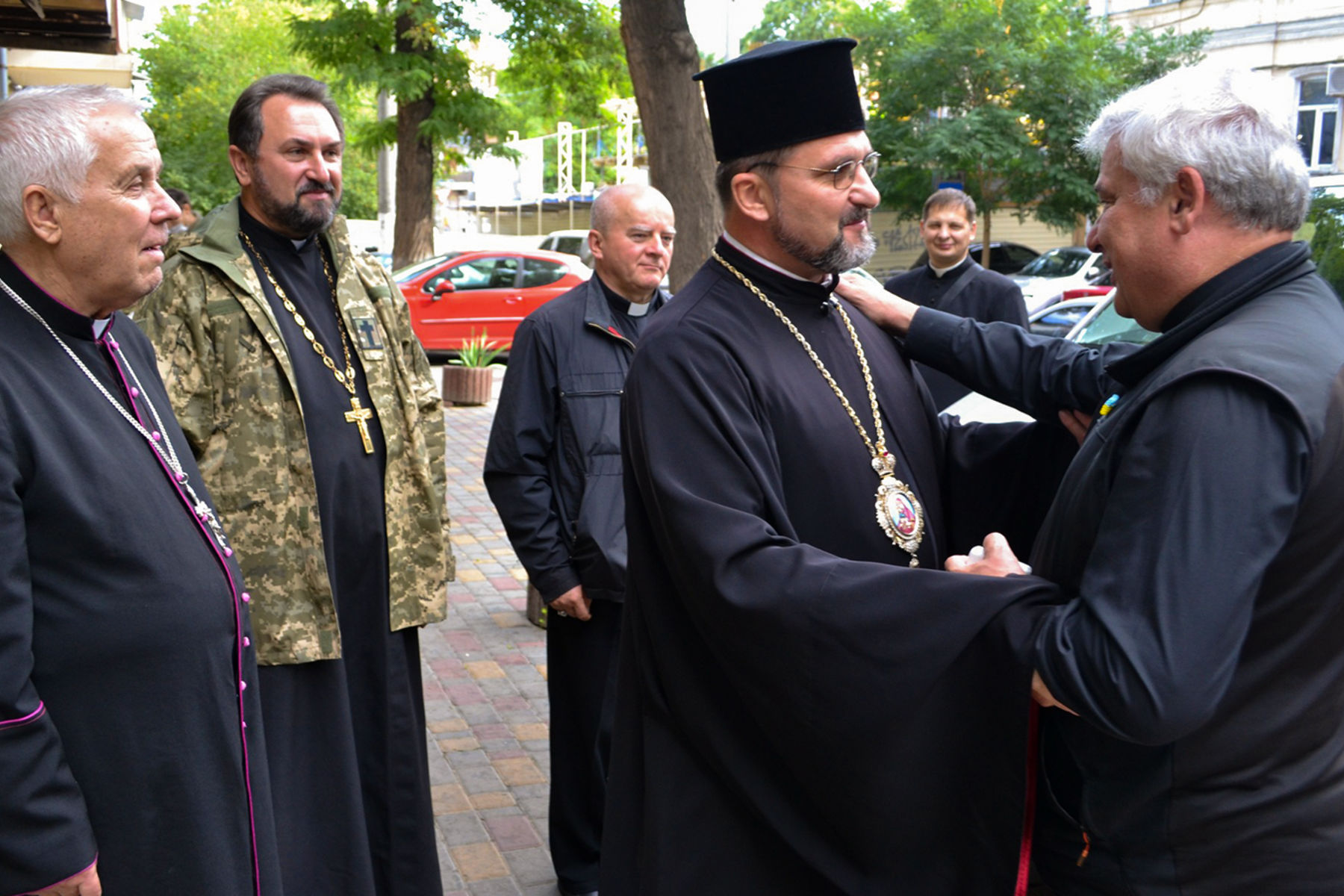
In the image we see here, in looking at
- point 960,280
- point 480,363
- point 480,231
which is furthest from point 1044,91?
point 480,231

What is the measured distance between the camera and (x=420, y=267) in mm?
17609

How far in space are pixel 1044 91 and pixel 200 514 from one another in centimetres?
2815

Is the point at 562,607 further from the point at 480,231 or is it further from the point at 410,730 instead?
the point at 480,231

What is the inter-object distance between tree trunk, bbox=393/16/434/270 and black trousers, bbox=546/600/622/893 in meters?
15.8

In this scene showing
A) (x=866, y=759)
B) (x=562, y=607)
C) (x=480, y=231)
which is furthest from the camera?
(x=480, y=231)

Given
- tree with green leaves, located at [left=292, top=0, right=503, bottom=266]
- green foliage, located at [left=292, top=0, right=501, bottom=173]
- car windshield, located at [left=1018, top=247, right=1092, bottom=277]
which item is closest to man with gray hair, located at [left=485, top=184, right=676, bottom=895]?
tree with green leaves, located at [left=292, top=0, right=503, bottom=266]

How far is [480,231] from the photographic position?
196 feet

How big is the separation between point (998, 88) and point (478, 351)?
17686 millimetres

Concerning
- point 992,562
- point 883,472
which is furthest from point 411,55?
point 992,562

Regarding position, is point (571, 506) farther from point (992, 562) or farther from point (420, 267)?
point (420, 267)

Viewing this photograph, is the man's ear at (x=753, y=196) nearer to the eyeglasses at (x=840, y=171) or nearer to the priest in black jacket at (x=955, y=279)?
the eyeglasses at (x=840, y=171)

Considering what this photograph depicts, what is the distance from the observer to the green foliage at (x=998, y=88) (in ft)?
90.3

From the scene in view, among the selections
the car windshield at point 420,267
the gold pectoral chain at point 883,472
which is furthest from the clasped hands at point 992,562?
the car windshield at point 420,267

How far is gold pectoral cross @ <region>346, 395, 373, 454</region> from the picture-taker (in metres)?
3.31
